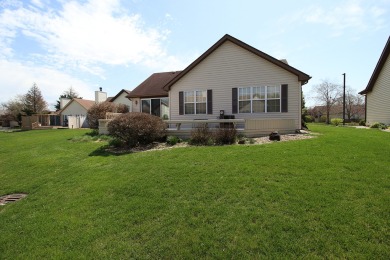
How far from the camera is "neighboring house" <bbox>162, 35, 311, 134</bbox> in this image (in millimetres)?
13781

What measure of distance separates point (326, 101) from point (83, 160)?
53.7 metres

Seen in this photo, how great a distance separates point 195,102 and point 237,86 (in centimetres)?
296

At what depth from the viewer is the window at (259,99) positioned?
14.1 metres

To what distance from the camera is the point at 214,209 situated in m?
4.52

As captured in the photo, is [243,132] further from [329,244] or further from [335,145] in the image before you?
[329,244]

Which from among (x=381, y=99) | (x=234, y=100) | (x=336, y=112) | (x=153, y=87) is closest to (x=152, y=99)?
(x=153, y=87)

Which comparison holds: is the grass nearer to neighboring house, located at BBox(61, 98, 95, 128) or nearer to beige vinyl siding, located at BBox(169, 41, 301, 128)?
beige vinyl siding, located at BBox(169, 41, 301, 128)

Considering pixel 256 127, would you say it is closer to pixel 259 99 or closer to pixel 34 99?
pixel 259 99

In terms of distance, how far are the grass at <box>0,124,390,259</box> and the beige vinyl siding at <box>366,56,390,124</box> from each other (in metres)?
13.2

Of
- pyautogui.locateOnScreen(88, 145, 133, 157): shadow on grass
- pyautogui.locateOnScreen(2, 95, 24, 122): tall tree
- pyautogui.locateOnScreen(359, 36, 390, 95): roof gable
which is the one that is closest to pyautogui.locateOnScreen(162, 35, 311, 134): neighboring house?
pyautogui.locateOnScreen(88, 145, 133, 157): shadow on grass

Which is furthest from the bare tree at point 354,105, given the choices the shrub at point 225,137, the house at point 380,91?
the shrub at point 225,137

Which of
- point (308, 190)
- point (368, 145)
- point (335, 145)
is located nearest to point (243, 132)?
point (335, 145)

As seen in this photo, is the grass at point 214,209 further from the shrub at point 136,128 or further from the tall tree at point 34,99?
the tall tree at point 34,99

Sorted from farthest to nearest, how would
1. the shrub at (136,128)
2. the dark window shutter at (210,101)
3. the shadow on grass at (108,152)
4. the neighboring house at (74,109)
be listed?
the neighboring house at (74,109) → the dark window shutter at (210,101) → the shrub at (136,128) → the shadow on grass at (108,152)
